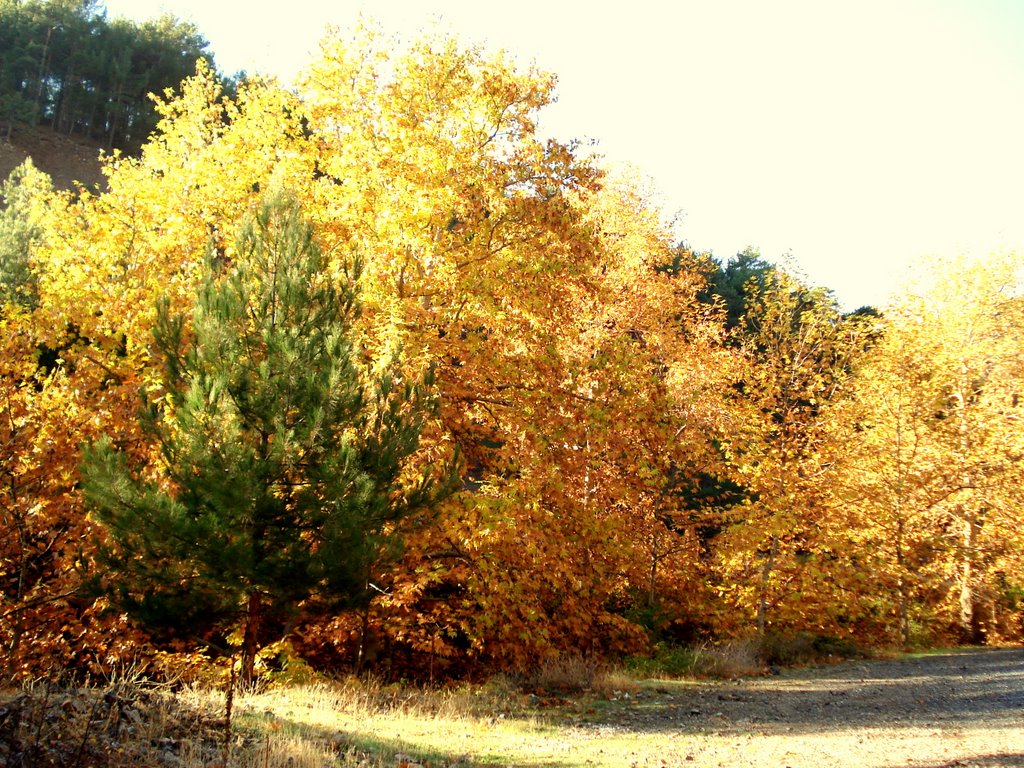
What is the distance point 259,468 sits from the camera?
8.29m

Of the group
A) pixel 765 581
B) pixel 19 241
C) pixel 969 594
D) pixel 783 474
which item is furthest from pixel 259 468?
pixel 19 241

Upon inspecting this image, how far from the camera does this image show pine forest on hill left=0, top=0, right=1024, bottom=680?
8664mm

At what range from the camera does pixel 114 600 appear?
883 cm

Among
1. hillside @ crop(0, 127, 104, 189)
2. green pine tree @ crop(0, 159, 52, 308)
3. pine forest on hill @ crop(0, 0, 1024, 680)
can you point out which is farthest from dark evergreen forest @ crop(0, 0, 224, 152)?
pine forest on hill @ crop(0, 0, 1024, 680)

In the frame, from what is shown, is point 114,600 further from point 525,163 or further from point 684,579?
point 684,579

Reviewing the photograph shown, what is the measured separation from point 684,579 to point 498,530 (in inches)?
324

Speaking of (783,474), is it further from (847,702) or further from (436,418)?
(436,418)

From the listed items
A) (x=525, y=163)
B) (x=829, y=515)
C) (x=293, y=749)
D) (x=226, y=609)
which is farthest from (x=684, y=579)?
(x=293, y=749)

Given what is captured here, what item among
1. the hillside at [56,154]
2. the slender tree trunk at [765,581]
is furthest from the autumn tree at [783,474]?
the hillside at [56,154]

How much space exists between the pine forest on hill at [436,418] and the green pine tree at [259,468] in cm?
4

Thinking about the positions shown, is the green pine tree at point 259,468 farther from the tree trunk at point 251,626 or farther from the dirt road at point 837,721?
the dirt road at point 837,721

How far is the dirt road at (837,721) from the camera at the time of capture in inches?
304

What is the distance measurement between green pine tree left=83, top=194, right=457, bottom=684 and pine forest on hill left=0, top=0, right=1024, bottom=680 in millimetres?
42

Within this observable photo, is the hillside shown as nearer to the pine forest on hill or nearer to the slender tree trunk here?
the pine forest on hill
